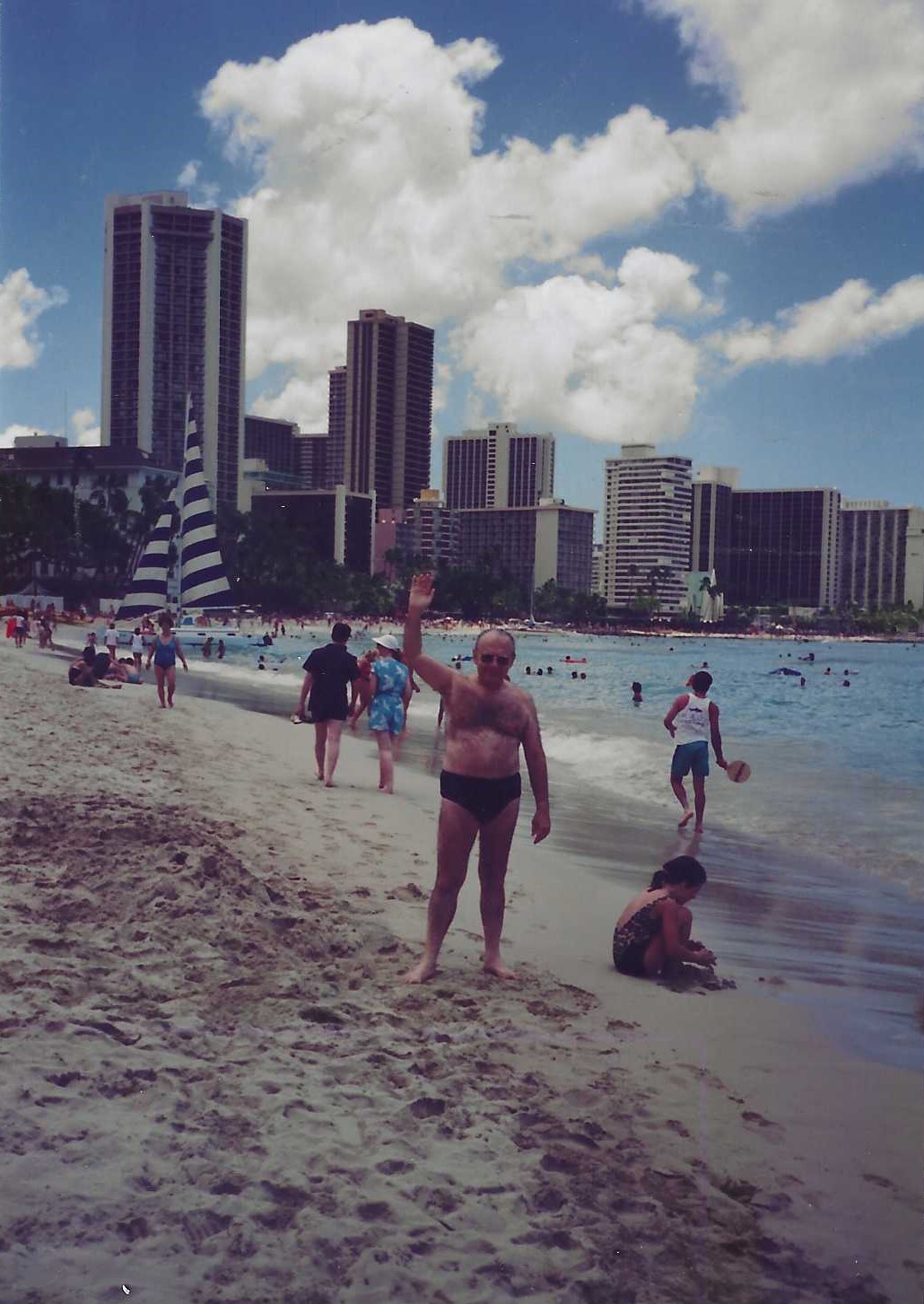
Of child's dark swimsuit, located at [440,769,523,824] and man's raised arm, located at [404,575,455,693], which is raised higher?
man's raised arm, located at [404,575,455,693]

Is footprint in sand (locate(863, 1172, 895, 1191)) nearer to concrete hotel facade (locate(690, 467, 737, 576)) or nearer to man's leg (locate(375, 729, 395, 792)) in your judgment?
concrete hotel facade (locate(690, 467, 737, 576))

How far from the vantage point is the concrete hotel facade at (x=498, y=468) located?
5059 mm

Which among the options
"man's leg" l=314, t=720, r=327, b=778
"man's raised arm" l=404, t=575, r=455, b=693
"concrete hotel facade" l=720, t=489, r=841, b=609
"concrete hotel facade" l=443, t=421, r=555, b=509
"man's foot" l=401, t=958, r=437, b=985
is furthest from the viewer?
"man's leg" l=314, t=720, r=327, b=778

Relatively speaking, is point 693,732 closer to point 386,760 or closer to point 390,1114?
point 386,760

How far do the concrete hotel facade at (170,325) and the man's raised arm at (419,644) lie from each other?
233 centimetres

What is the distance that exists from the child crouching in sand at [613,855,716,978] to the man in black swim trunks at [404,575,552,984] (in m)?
0.59

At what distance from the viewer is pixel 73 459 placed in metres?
6.36

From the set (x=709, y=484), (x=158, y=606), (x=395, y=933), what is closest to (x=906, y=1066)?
(x=395, y=933)

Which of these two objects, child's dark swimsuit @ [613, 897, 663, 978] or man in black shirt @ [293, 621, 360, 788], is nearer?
child's dark swimsuit @ [613, 897, 663, 978]

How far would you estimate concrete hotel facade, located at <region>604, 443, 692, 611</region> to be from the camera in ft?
18.1

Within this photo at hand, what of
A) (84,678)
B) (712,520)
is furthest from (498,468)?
(84,678)

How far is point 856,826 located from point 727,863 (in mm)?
2330

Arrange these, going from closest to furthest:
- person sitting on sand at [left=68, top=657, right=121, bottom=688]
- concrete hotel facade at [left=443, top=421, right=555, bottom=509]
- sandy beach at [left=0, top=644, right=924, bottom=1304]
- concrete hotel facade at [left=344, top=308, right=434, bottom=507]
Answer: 1. sandy beach at [left=0, top=644, right=924, bottom=1304]
2. concrete hotel facade at [left=344, top=308, right=434, bottom=507]
3. concrete hotel facade at [left=443, top=421, right=555, bottom=509]
4. person sitting on sand at [left=68, top=657, right=121, bottom=688]

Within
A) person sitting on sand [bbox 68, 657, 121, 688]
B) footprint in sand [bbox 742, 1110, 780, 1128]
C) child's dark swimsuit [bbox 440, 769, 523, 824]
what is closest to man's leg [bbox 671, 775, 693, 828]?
child's dark swimsuit [bbox 440, 769, 523, 824]
